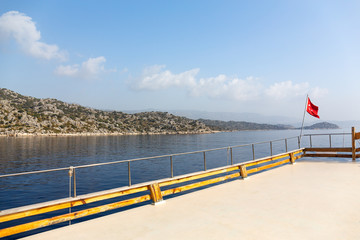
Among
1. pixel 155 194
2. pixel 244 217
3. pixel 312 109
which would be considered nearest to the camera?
pixel 244 217

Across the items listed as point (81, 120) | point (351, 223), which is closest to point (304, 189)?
point (351, 223)

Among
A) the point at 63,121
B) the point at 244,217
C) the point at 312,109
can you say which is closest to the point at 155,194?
the point at 244,217

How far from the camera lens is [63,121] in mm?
144750

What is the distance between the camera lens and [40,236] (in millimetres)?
5703

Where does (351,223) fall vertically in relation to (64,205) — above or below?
below

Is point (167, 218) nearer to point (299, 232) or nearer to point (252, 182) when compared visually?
point (299, 232)

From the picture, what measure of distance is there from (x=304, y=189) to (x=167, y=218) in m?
5.89

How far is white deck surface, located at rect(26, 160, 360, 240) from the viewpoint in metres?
5.57

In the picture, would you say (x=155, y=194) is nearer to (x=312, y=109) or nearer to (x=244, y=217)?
(x=244, y=217)

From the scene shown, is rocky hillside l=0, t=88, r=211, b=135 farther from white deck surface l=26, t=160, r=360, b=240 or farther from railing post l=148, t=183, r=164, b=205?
white deck surface l=26, t=160, r=360, b=240

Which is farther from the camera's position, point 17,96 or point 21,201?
point 17,96

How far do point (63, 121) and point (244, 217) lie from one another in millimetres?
155974

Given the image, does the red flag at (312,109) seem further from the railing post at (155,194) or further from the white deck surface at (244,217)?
the railing post at (155,194)

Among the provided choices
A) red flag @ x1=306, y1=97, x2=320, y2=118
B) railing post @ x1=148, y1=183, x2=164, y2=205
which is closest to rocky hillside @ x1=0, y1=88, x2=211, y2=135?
red flag @ x1=306, y1=97, x2=320, y2=118
